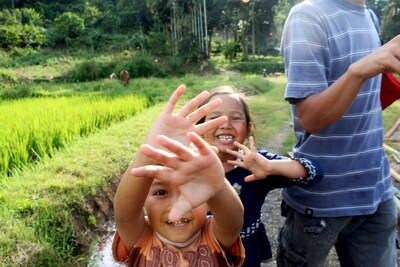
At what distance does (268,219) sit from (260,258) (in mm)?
1963

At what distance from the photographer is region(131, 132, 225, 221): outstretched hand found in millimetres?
838

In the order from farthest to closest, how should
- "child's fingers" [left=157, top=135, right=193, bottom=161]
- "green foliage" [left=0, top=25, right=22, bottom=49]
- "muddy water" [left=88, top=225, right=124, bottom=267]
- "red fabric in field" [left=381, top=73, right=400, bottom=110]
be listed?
"green foliage" [left=0, top=25, right=22, bottom=49] < "muddy water" [left=88, top=225, right=124, bottom=267] < "red fabric in field" [left=381, top=73, right=400, bottom=110] < "child's fingers" [left=157, top=135, right=193, bottom=161]

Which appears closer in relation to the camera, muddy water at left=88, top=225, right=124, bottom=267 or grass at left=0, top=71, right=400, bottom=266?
grass at left=0, top=71, right=400, bottom=266

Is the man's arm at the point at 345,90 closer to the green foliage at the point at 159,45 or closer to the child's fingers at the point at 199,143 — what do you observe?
the child's fingers at the point at 199,143

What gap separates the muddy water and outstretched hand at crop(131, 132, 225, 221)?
7.50ft

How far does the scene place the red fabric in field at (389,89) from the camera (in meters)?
1.52

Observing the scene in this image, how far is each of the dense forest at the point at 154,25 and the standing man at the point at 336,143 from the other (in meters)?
22.4

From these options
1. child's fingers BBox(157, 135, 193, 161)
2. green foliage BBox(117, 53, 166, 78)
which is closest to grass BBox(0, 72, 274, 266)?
child's fingers BBox(157, 135, 193, 161)

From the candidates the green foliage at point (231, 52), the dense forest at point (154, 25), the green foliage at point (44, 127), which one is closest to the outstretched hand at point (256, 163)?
the green foliage at point (44, 127)

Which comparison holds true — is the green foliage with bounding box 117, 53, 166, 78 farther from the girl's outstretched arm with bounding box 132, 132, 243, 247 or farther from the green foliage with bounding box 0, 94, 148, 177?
the girl's outstretched arm with bounding box 132, 132, 243, 247

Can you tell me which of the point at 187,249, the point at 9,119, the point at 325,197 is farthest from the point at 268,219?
the point at 9,119

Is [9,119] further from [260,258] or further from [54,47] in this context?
[54,47]

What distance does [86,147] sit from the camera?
177 inches

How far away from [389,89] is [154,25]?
30.6 m
